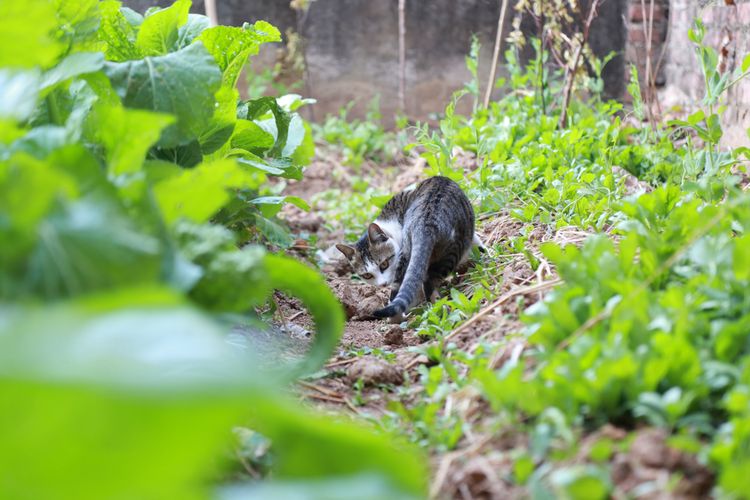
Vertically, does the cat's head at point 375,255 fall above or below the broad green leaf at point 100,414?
below

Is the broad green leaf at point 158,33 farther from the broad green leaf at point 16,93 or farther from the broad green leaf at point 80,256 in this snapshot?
the broad green leaf at point 80,256

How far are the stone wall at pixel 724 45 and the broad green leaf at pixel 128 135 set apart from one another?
11.4 ft

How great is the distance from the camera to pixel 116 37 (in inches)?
110

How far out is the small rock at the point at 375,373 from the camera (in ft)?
8.07

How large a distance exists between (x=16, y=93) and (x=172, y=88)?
0.69 m

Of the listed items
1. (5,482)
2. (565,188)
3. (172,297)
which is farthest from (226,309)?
(565,188)

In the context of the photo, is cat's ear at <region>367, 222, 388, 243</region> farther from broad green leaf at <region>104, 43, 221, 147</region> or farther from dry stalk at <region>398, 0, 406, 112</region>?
dry stalk at <region>398, 0, 406, 112</region>

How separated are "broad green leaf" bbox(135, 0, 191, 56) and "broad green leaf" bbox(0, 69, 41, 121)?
1133 mm

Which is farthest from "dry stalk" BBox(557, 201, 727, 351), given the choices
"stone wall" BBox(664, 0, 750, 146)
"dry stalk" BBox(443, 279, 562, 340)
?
"stone wall" BBox(664, 0, 750, 146)

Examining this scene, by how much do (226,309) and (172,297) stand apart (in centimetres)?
71

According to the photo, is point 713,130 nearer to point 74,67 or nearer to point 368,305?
point 368,305

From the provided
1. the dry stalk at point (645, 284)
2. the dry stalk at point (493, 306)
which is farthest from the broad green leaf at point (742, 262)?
the dry stalk at point (493, 306)

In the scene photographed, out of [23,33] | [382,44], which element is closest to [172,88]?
[23,33]

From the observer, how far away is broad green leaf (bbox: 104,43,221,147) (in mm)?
2312
